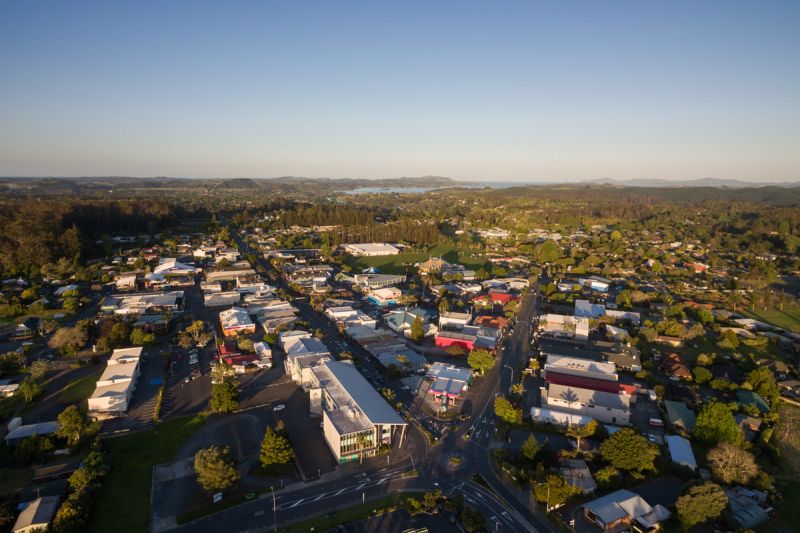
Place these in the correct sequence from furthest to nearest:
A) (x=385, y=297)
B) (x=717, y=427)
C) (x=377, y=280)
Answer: (x=377, y=280) < (x=385, y=297) < (x=717, y=427)

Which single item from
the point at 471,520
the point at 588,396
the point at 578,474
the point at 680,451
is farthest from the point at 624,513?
the point at 588,396

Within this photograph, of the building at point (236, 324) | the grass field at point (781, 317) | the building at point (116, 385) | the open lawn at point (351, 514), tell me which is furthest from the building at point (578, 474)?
the grass field at point (781, 317)

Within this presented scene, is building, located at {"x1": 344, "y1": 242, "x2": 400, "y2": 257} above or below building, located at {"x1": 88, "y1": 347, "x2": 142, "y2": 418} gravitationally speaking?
above

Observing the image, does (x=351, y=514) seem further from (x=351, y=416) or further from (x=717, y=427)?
(x=717, y=427)

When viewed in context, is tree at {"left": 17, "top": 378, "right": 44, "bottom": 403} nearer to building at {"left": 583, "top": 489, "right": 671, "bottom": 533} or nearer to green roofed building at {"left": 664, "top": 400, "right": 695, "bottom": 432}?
building at {"left": 583, "top": 489, "right": 671, "bottom": 533}

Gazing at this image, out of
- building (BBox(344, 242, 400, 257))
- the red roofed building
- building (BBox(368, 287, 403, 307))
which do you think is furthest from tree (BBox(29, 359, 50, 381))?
building (BBox(344, 242, 400, 257))

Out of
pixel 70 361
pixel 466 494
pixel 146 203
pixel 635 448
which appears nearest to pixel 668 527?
pixel 635 448
